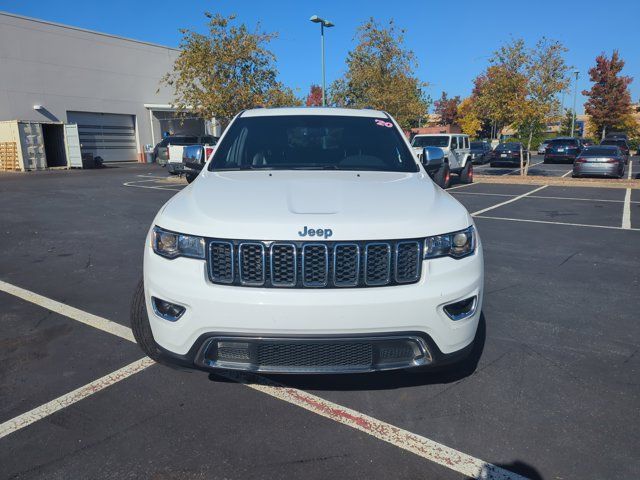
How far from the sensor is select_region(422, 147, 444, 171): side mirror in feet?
13.8

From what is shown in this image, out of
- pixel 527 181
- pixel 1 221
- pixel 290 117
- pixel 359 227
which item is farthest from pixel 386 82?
pixel 359 227

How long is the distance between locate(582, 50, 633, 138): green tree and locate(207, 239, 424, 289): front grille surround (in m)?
54.3

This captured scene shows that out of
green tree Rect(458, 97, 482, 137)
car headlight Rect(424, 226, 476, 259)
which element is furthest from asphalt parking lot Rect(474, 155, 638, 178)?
green tree Rect(458, 97, 482, 137)

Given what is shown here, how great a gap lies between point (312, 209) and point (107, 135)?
3703 cm

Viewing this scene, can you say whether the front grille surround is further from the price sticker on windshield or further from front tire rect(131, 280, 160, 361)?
the price sticker on windshield

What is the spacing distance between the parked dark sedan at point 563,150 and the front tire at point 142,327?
103ft

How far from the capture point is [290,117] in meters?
4.36

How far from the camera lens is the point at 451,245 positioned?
2.66m

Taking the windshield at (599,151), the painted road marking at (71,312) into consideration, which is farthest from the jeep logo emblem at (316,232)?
the windshield at (599,151)

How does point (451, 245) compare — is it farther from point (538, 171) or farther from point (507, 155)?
point (507, 155)

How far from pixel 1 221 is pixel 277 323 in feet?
31.4

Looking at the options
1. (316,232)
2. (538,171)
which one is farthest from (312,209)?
(538,171)

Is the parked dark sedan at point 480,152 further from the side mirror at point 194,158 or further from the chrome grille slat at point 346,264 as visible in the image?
the chrome grille slat at point 346,264

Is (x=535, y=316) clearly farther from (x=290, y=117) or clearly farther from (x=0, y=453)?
(x=0, y=453)
